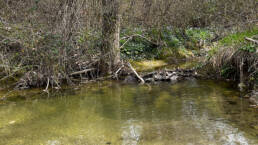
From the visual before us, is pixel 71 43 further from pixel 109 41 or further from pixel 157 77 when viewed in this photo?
pixel 157 77

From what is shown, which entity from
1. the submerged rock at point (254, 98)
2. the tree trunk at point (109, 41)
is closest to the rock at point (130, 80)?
the tree trunk at point (109, 41)

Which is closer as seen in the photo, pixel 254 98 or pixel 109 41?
pixel 254 98

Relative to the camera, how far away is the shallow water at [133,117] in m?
5.36

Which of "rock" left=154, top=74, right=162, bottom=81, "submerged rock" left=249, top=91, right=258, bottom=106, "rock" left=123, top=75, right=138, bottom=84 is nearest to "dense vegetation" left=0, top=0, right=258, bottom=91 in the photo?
"submerged rock" left=249, top=91, right=258, bottom=106

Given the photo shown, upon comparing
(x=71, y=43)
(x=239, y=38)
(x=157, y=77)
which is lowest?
(x=157, y=77)

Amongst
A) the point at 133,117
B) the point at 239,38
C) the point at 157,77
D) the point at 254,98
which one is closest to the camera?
the point at 133,117

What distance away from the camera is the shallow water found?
17.6 feet

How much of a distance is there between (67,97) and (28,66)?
1700 mm

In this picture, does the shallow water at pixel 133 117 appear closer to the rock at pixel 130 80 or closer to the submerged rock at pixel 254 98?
the submerged rock at pixel 254 98

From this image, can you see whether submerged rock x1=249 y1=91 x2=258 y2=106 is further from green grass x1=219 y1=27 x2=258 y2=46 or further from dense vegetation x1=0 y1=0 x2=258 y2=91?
green grass x1=219 y1=27 x2=258 y2=46

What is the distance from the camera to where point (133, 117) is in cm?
659

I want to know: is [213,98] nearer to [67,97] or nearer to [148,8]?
[67,97]

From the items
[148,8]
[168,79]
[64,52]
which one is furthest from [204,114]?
[148,8]

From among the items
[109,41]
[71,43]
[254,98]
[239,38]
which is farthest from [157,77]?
[254,98]
